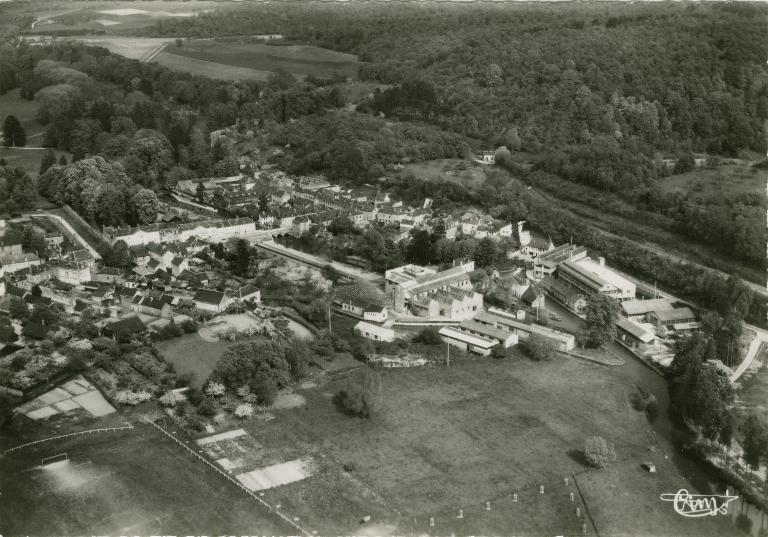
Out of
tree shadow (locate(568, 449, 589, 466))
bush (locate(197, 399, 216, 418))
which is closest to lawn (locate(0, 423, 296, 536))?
bush (locate(197, 399, 216, 418))

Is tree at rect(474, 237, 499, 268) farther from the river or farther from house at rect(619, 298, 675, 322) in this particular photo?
house at rect(619, 298, 675, 322)

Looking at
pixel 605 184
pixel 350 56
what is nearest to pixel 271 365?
pixel 605 184

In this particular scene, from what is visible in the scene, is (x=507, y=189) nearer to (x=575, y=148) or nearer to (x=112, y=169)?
(x=575, y=148)

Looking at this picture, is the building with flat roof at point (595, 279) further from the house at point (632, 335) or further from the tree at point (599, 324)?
the tree at point (599, 324)

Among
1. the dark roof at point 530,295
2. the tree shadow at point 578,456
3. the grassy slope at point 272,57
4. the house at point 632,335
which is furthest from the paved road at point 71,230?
the grassy slope at point 272,57

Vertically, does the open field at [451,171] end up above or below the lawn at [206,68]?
below
